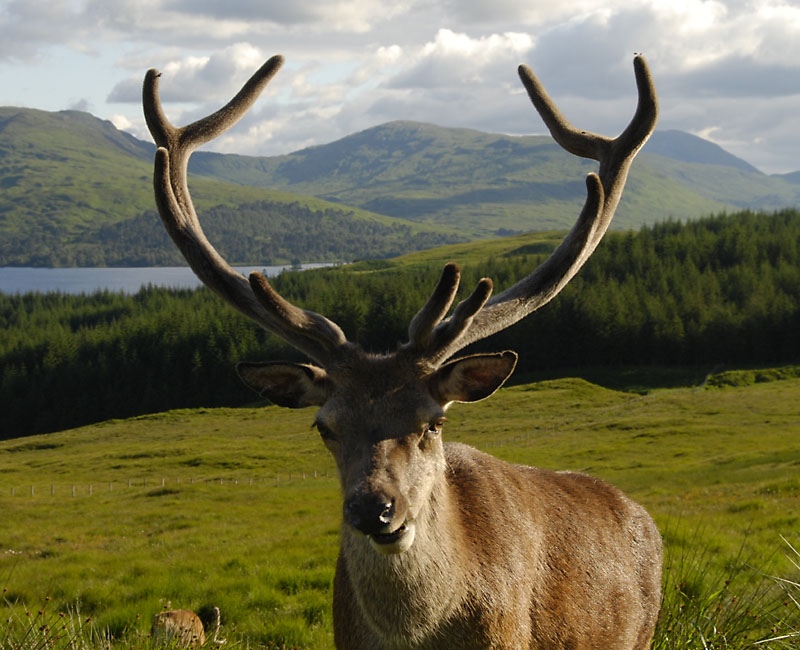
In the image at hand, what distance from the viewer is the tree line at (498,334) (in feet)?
418

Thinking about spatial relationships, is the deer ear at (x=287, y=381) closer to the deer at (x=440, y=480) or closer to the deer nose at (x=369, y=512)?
the deer at (x=440, y=480)

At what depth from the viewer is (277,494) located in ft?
175

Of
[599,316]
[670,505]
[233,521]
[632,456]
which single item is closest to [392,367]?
[670,505]

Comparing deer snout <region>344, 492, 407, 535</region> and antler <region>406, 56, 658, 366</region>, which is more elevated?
antler <region>406, 56, 658, 366</region>

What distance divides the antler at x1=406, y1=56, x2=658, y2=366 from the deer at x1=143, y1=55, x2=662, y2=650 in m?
0.02

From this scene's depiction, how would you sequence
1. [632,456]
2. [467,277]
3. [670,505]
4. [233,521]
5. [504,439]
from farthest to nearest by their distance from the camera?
[467,277]
[504,439]
[632,456]
[233,521]
[670,505]

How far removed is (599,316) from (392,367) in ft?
419

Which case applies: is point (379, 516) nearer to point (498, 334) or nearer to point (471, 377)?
point (471, 377)

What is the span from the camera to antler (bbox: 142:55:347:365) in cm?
605

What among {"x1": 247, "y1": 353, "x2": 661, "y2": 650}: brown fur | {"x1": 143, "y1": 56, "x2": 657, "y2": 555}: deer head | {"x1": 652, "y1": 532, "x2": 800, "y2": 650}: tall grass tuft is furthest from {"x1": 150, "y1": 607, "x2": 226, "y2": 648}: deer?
{"x1": 652, "y1": 532, "x2": 800, "y2": 650}: tall grass tuft

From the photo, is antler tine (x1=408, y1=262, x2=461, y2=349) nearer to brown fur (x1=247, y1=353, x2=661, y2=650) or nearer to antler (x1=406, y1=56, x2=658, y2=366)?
antler (x1=406, y1=56, x2=658, y2=366)

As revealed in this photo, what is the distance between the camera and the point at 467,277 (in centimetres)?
14412

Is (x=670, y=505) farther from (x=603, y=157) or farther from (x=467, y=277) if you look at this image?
(x=467, y=277)

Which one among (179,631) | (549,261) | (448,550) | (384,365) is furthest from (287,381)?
(179,631)
